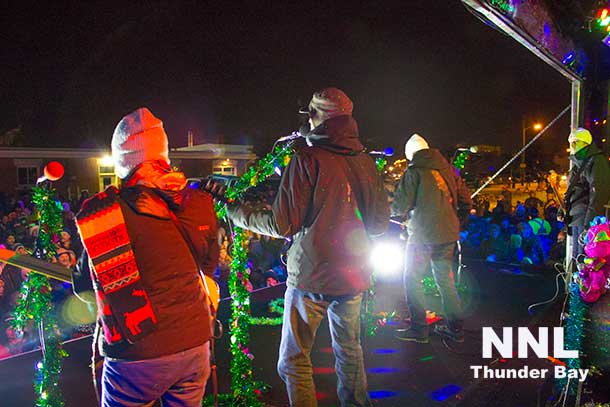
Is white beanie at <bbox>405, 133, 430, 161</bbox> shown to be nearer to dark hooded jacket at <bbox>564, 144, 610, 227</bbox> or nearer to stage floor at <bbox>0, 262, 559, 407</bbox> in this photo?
stage floor at <bbox>0, 262, 559, 407</bbox>

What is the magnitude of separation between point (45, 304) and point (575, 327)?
5128mm

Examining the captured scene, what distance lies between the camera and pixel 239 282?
12.7 feet

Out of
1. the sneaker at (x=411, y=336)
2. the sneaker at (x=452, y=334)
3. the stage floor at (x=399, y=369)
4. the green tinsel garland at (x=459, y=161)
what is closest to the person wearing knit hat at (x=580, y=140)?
the green tinsel garland at (x=459, y=161)

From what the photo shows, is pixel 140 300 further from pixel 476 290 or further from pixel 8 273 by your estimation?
pixel 476 290

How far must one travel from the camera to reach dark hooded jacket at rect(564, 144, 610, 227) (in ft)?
18.8

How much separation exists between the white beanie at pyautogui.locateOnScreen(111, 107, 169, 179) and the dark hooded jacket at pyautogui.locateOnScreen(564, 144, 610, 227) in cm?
543

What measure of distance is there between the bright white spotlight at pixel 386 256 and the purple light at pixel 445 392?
1.83 m

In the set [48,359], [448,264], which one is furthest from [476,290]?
[48,359]

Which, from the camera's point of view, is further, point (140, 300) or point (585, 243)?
point (585, 243)

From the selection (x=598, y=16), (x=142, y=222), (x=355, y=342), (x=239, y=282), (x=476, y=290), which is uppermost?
(x=598, y=16)

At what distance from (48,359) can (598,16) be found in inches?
265

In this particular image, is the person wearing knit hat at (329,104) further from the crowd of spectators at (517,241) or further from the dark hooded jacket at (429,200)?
the crowd of spectators at (517,241)

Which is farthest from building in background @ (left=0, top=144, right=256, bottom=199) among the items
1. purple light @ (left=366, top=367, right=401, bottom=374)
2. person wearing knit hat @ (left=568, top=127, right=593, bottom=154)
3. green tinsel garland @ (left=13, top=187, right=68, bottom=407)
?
green tinsel garland @ (left=13, top=187, right=68, bottom=407)

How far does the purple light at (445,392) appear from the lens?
12.6ft
